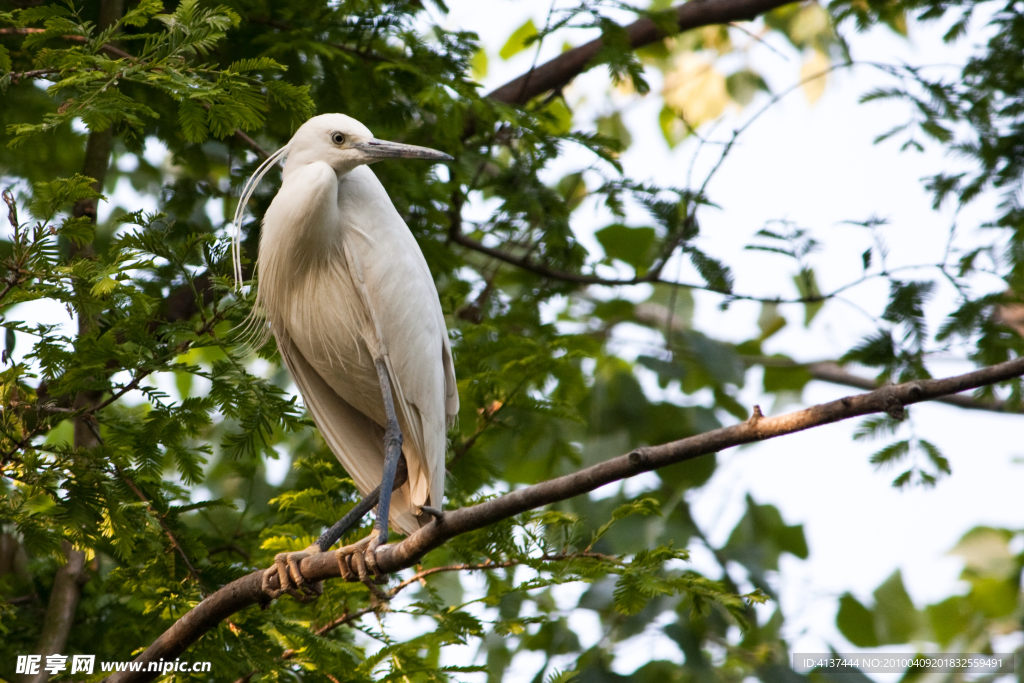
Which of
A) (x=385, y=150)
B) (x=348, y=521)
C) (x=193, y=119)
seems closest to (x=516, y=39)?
(x=385, y=150)

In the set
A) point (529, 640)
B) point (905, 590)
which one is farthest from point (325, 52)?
point (905, 590)

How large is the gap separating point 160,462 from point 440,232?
198 centimetres

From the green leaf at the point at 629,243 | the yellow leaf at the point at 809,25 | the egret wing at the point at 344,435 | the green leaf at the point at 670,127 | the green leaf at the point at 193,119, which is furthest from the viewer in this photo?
the green leaf at the point at 670,127

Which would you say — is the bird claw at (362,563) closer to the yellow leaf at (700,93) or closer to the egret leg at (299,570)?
the egret leg at (299,570)

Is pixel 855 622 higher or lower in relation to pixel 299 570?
higher

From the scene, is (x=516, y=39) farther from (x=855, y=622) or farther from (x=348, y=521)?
(x=855, y=622)

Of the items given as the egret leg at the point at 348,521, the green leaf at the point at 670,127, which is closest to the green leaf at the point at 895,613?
the green leaf at the point at 670,127

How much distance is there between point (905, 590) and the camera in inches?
231

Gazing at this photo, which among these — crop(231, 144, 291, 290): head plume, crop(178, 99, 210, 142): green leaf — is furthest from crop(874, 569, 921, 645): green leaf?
crop(178, 99, 210, 142): green leaf

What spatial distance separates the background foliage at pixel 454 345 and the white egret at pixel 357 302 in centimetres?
15

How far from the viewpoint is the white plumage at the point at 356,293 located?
276 centimetres

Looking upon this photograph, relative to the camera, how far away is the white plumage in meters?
2.76

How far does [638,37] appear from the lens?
507 cm

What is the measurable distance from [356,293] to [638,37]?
3.02 m
